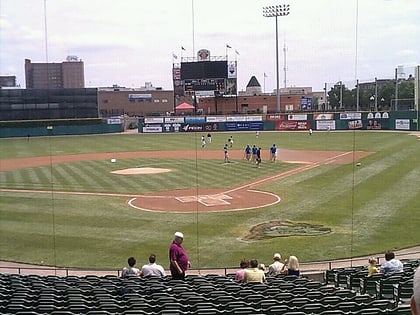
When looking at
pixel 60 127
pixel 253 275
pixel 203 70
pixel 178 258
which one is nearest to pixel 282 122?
pixel 203 70

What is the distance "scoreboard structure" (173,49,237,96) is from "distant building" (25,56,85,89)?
2743 centimetres

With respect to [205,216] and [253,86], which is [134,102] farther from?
[205,216]

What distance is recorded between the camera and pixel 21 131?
211 ft

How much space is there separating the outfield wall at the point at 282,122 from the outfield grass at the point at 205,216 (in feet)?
88.5

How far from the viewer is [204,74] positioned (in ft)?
238

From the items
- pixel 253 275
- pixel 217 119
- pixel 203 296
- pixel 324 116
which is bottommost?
pixel 253 275

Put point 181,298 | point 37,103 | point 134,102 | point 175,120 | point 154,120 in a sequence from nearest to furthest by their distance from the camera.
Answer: point 181,298
point 37,103
point 175,120
point 154,120
point 134,102

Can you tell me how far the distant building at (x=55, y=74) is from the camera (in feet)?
113

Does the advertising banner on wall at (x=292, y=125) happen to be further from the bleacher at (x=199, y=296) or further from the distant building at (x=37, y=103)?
the bleacher at (x=199, y=296)

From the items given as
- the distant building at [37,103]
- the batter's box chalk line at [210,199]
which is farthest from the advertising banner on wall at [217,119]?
Result: the batter's box chalk line at [210,199]

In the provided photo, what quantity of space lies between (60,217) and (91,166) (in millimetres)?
17733

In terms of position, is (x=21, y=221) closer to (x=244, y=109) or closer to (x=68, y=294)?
(x=68, y=294)

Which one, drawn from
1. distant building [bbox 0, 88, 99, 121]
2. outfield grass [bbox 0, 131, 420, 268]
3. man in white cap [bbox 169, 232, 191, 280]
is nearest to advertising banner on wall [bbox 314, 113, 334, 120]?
outfield grass [bbox 0, 131, 420, 268]

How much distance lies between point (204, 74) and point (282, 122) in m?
12.2
